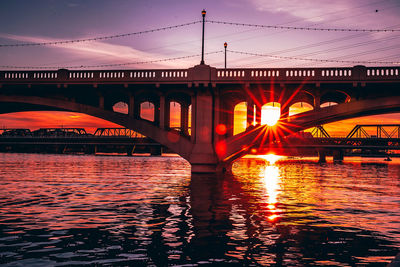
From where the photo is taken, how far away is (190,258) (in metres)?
11.8

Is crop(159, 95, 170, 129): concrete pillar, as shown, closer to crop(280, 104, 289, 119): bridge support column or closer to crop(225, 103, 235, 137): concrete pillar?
crop(225, 103, 235, 137): concrete pillar

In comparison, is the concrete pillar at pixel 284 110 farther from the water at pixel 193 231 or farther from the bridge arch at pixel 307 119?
the water at pixel 193 231

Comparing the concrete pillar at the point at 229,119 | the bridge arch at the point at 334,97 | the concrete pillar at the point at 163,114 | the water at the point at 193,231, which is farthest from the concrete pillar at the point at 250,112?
the water at the point at 193,231

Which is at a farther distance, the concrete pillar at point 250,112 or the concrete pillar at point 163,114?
the concrete pillar at point 163,114

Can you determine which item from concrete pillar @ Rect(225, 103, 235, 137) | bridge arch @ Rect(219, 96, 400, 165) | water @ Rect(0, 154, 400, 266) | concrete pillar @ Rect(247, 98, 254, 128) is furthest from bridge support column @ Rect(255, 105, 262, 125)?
water @ Rect(0, 154, 400, 266)

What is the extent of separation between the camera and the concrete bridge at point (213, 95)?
136 ft

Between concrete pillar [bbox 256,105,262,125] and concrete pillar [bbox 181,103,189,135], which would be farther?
concrete pillar [bbox 181,103,189,135]

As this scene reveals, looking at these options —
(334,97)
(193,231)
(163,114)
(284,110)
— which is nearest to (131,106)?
(163,114)

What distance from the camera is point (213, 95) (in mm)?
45500

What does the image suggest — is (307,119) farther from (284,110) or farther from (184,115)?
(184,115)

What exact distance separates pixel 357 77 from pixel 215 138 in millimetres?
14958

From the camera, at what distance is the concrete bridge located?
4147cm

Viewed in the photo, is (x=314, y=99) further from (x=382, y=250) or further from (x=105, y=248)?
(x=105, y=248)

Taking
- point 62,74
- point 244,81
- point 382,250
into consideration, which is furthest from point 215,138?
point 382,250
